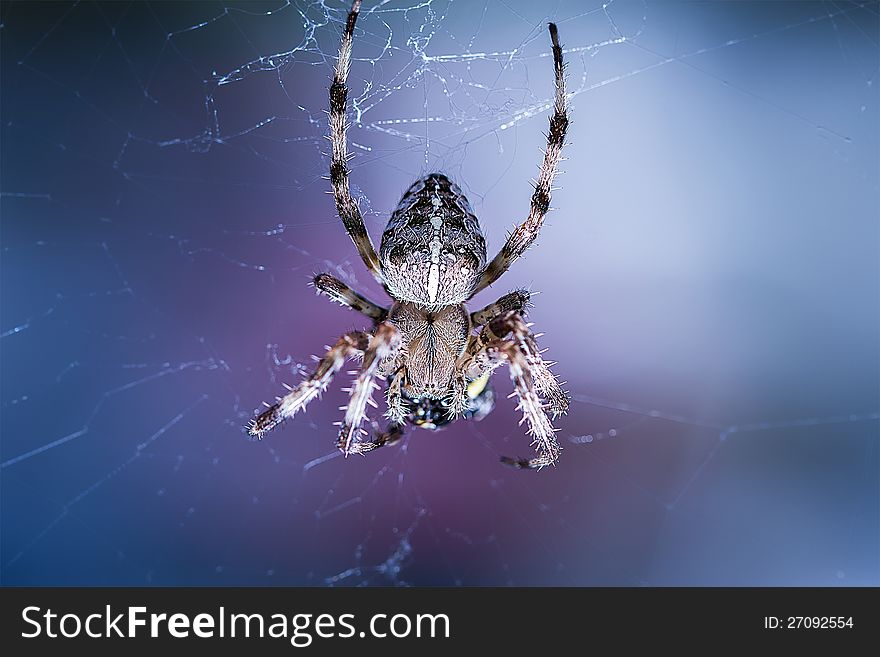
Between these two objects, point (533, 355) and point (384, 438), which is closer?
point (533, 355)

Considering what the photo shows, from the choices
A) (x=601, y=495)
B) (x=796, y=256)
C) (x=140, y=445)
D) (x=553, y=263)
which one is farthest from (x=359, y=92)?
(x=796, y=256)

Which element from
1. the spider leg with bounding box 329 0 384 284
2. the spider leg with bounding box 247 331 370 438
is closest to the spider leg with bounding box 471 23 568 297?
the spider leg with bounding box 329 0 384 284

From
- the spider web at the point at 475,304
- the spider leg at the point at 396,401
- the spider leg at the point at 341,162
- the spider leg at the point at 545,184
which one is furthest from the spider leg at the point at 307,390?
the spider web at the point at 475,304

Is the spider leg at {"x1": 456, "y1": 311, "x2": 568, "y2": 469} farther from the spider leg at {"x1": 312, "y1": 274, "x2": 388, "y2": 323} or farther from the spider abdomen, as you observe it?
the spider leg at {"x1": 312, "y1": 274, "x2": 388, "y2": 323}

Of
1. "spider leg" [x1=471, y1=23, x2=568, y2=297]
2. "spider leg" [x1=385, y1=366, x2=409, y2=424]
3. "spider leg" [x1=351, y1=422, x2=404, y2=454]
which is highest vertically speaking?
"spider leg" [x1=471, y1=23, x2=568, y2=297]

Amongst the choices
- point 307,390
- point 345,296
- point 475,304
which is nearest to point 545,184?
point 345,296

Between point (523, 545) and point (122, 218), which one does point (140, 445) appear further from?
point (523, 545)

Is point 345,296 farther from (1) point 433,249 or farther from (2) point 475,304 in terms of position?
(2) point 475,304
